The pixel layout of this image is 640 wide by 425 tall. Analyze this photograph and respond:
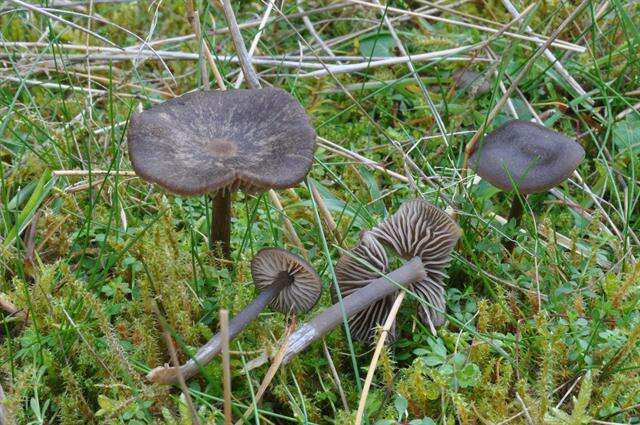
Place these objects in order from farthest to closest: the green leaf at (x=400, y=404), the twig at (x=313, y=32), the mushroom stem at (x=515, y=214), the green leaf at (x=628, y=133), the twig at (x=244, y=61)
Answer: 1. the twig at (x=313, y=32)
2. the green leaf at (x=628, y=133)
3. the mushroom stem at (x=515, y=214)
4. the twig at (x=244, y=61)
5. the green leaf at (x=400, y=404)

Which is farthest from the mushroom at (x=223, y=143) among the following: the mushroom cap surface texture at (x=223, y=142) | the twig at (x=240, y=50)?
the twig at (x=240, y=50)

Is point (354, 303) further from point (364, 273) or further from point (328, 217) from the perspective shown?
point (328, 217)

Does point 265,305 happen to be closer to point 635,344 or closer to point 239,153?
point 239,153

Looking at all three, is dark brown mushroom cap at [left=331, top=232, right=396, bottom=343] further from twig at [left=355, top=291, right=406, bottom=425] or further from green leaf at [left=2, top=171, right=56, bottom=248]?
green leaf at [left=2, top=171, right=56, bottom=248]

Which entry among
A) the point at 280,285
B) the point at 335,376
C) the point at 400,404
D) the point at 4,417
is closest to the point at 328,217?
the point at 280,285

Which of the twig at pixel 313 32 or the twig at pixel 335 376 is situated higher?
the twig at pixel 313 32

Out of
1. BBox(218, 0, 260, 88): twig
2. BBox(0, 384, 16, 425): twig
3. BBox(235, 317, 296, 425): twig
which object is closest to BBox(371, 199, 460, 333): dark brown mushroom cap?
BBox(235, 317, 296, 425): twig

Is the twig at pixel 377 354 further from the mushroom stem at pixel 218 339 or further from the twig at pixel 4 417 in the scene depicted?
the twig at pixel 4 417

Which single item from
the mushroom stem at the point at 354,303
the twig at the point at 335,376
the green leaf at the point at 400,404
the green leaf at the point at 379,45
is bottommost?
the twig at the point at 335,376
